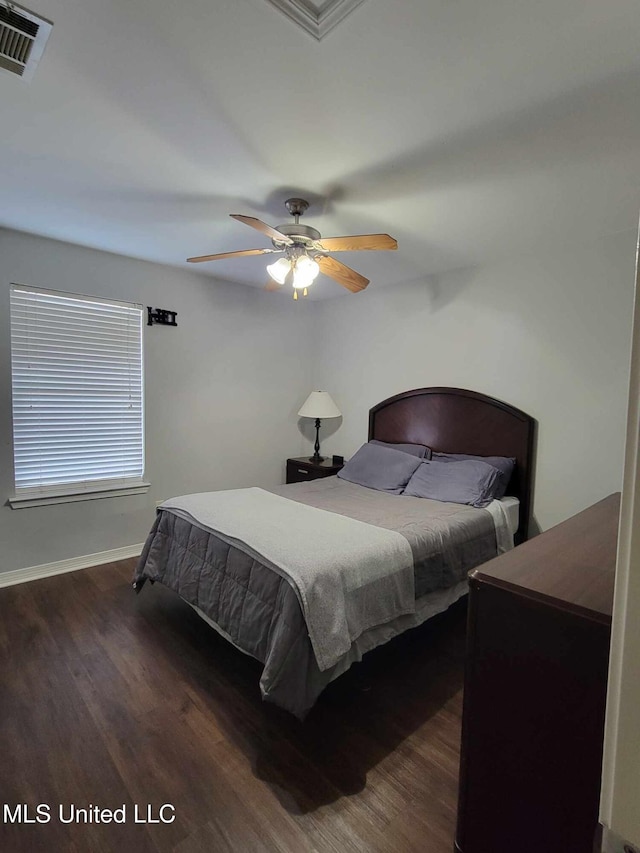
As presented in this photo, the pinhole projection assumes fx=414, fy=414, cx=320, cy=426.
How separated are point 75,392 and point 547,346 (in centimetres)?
353

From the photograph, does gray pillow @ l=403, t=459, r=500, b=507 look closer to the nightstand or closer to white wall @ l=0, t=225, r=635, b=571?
white wall @ l=0, t=225, r=635, b=571

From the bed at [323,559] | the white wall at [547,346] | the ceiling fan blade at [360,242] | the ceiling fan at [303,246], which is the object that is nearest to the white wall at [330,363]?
the white wall at [547,346]

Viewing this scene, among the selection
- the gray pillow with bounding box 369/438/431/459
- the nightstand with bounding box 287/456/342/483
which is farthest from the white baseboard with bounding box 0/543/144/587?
the gray pillow with bounding box 369/438/431/459

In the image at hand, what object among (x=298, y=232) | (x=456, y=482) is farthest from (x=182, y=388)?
(x=456, y=482)

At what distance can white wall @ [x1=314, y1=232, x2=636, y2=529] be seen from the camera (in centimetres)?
269

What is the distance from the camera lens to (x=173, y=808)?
1.39m

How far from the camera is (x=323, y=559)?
180 centimetres

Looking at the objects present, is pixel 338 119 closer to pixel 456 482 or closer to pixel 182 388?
pixel 456 482

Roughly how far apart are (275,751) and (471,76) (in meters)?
2.55

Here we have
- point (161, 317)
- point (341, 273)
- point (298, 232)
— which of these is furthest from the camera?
point (161, 317)

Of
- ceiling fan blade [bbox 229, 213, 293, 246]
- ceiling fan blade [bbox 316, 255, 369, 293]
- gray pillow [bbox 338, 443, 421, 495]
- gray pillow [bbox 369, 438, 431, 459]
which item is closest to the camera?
ceiling fan blade [bbox 229, 213, 293, 246]

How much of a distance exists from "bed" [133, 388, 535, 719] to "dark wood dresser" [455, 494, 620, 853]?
73cm

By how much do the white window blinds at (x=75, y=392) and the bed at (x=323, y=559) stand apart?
1.10m

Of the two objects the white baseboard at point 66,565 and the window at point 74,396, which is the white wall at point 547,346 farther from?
the white baseboard at point 66,565
